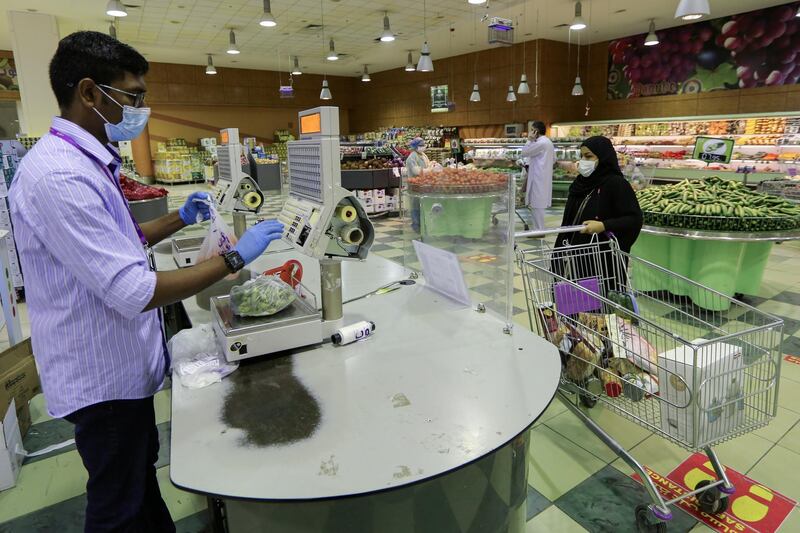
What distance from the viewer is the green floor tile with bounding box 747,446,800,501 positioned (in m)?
2.16

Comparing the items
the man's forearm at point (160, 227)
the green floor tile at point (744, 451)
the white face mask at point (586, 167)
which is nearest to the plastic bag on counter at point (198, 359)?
the man's forearm at point (160, 227)

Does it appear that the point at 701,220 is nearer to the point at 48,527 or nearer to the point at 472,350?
the point at 472,350

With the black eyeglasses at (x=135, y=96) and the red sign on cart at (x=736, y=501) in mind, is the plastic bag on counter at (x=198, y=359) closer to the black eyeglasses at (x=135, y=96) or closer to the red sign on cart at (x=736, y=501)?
the black eyeglasses at (x=135, y=96)

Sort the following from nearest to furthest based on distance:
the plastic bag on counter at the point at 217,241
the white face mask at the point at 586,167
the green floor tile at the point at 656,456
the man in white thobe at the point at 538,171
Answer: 1. the plastic bag on counter at the point at 217,241
2. the green floor tile at the point at 656,456
3. the white face mask at the point at 586,167
4. the man in white thobe at the point at 538,171

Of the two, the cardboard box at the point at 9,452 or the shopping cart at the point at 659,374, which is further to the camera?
the cardboard box at the point at 9,452

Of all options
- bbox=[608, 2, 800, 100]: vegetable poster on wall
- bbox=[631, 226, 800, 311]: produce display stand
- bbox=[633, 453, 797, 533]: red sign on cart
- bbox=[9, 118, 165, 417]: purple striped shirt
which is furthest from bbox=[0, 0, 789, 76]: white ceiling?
bbox=[9, 118, 165, 417]: purple striped shirt

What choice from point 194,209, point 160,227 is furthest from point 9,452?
point 194,209

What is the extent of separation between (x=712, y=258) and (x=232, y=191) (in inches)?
156

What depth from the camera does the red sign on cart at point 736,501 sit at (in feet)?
6.34

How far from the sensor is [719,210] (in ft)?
13.2

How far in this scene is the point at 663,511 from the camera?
1.76 metres

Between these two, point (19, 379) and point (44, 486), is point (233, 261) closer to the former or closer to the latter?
point (44, 486)

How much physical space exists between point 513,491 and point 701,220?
360cm

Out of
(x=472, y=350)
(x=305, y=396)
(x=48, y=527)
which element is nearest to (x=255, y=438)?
(x=305, y=396)
